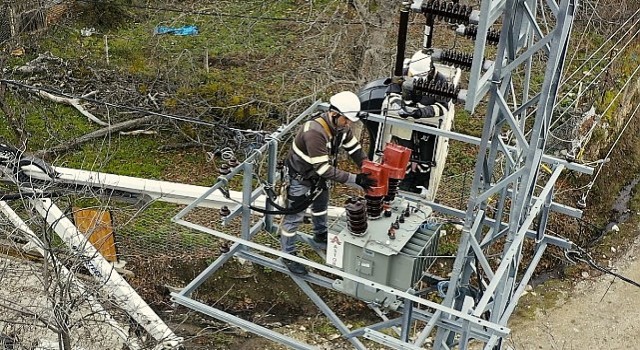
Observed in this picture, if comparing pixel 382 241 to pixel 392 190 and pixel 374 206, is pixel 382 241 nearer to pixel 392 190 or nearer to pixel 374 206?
pixel 374 206

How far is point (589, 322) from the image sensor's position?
13.7 metres

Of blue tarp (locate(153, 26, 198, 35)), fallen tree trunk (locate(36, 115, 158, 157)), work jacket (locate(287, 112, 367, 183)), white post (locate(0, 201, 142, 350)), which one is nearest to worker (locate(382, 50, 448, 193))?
work jacket (locate(287, 112, 367, 183))

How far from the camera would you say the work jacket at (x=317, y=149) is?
27.4ft

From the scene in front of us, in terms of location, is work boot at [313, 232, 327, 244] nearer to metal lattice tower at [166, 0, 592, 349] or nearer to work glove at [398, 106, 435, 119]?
metal lattice tower at [166, 0, 592, 349]

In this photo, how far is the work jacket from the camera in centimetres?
835

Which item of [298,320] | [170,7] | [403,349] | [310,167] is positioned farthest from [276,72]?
[403,349]

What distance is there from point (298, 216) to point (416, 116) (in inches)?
74.0

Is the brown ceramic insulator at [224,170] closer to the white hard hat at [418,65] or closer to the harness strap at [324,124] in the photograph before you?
the harness strap at [324,124]

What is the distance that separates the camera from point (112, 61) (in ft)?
65.0

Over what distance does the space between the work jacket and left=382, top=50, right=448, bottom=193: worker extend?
761 millimetres

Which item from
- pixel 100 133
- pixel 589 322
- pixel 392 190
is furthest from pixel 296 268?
pixel 100 133

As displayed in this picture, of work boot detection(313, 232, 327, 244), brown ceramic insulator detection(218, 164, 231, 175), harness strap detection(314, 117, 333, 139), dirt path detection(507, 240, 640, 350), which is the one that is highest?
harness strap detection(314, 117, 333, 139)

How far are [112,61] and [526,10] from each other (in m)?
15.0

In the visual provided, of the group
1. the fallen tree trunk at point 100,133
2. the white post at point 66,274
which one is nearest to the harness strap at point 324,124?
the white post at point 66,274
